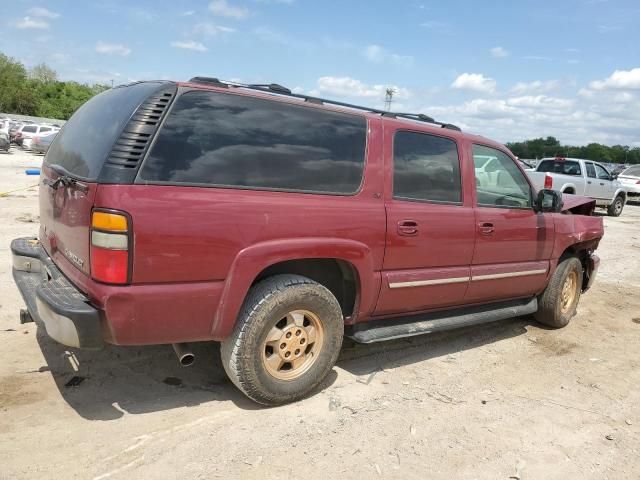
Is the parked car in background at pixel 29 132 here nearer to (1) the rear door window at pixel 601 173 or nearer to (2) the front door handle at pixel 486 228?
(1) the rear door window at pixel 601 173

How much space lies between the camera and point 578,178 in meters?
17.3

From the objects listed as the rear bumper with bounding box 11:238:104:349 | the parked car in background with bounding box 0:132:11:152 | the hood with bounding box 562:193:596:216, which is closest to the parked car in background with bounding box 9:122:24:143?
the parked car in background with bounding box 0:132:11:152

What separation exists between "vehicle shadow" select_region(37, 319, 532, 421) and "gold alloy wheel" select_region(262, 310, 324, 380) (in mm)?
308

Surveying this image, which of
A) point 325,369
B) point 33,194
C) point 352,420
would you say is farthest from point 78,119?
point 33,194

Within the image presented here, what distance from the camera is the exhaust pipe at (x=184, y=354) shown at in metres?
3.16

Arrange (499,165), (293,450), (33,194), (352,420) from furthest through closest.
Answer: (33,194) < (499,165) < (352,420) < (293,450)

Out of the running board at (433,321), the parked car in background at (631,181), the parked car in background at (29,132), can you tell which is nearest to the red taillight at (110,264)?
the running board at (433,321)

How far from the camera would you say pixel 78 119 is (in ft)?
12.3

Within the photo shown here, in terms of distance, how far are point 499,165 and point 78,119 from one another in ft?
11.6

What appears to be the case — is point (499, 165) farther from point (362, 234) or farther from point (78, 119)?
point (78, 119)

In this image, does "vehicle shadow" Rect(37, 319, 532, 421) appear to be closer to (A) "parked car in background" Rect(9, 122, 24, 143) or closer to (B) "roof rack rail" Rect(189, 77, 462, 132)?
(B) "roof rack rail" Rect(189, 77, 462, 132)

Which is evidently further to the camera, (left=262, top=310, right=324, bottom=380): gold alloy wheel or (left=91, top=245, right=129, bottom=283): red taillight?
(left=262, top=310, right=324, bottom=380): gold alloy wheel

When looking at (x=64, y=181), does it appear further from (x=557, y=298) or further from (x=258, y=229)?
(x=557, y=298)

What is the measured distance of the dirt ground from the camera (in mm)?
2846
